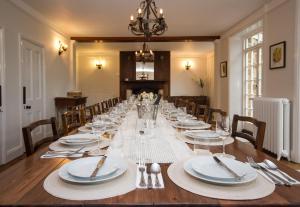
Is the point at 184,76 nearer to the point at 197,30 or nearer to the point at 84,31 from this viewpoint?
the point at 197,30

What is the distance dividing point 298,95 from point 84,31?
191 inches

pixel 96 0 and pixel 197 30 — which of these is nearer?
pixel 96 0

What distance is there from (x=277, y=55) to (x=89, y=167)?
3.91 meters

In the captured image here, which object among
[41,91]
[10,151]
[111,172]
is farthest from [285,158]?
[41,91]

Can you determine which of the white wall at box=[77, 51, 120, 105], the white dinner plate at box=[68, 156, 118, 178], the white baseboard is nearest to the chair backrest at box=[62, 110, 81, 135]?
the white dinner plate at box=[68, 156, 118, 178]

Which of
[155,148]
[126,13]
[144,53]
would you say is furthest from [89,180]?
[144,53]

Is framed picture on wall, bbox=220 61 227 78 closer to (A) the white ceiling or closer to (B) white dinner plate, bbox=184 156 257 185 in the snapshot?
(A) the white ceiling

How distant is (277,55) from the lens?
158 inches

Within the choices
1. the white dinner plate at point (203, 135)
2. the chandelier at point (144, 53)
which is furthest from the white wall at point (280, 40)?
the white dinner plate at point (203, 135)

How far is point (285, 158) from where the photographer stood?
12.4 feet

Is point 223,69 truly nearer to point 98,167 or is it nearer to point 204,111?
point 204,111

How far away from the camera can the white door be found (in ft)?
14.3

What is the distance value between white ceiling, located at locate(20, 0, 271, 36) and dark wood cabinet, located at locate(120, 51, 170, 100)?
10.3ft

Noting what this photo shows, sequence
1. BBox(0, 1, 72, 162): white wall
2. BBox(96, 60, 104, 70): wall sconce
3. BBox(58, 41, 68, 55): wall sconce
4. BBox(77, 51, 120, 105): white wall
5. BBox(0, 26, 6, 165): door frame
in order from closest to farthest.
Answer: BBox(0, 26, 6, 165): door frame, BBox(0, 1, 72, 162): white wall, BBox(58, 41, 68, 55): wall sconce, BBox(96, 60, 104, 70): wall sconce, BBox(77, 51, 120, 105): white wall
